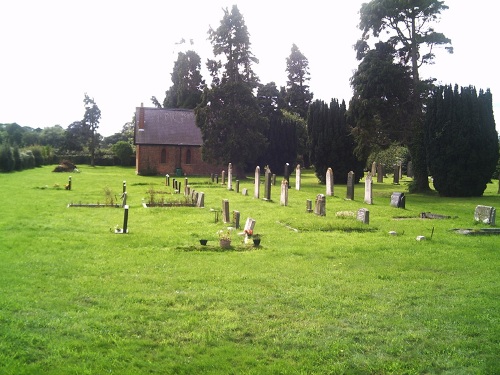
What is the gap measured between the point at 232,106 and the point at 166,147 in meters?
13.4

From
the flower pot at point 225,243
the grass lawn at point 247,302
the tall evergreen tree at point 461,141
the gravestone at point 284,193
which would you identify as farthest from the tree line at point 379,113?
the flower pot at point 225,243

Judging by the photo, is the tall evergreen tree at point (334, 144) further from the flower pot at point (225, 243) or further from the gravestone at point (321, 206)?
the flower pot at point (225, 243)

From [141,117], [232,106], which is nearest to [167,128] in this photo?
[141,117]

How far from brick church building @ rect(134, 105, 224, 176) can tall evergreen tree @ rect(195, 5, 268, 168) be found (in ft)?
33.1

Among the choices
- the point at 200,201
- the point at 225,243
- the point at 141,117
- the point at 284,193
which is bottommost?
the point at 225,243

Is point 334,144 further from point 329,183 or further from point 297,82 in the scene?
point 297,82

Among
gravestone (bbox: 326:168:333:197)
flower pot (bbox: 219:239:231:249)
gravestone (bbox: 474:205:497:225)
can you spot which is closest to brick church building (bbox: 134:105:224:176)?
gravestone (bbox: 326:168:333:197)

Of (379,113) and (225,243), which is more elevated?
(379,113)

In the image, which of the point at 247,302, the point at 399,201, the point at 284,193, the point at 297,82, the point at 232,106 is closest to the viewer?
the point at 247,302

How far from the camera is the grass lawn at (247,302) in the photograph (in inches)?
222

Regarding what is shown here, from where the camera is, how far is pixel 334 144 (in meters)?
37.4

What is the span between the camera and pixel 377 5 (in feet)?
97.9

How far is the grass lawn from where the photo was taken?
18.5 feet

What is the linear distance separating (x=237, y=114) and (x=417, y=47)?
15514 mm
